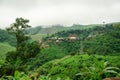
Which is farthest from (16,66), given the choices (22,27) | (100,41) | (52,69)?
(100,41)

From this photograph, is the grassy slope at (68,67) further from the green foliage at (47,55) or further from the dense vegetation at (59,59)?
Answer: the green foliage at (47,55)

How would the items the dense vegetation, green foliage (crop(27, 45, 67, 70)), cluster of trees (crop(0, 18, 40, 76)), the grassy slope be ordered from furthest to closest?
A: green foliage (crop(27, 45, 67, 70)) < the grassy slope < cluster of trees (crop(0, 18, 40, 76)) < the dense vegetation

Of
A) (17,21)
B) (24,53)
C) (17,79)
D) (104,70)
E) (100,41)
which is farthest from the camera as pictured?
(100,41)

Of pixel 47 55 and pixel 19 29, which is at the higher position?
pixel 19 29

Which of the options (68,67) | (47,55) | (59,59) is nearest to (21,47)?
(68,67)

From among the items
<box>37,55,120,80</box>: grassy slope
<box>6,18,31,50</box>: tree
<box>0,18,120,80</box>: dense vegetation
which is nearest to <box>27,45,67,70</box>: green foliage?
<box>0,18,120,80</box>: dense vegetation

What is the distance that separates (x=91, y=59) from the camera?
340 feet

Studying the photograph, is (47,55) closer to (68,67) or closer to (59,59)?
(59,59)

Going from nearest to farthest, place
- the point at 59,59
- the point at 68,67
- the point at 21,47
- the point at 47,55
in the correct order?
the point at 21,47, the point at 68,67, the point at 59,59, the point at 47,55

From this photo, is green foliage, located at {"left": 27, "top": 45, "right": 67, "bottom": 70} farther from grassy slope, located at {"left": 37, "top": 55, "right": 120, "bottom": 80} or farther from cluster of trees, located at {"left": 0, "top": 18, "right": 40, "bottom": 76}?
cluster of trees, located at {"left": 0, "top": 18, "right": 40, "bottom": 76}

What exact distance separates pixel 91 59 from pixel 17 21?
56.5 metres

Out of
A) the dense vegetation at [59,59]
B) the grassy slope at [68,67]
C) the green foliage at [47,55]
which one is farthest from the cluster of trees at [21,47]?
the green foliage at [47,55]

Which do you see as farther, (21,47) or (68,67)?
(68,67)

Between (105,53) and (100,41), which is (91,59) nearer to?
(105,53)
